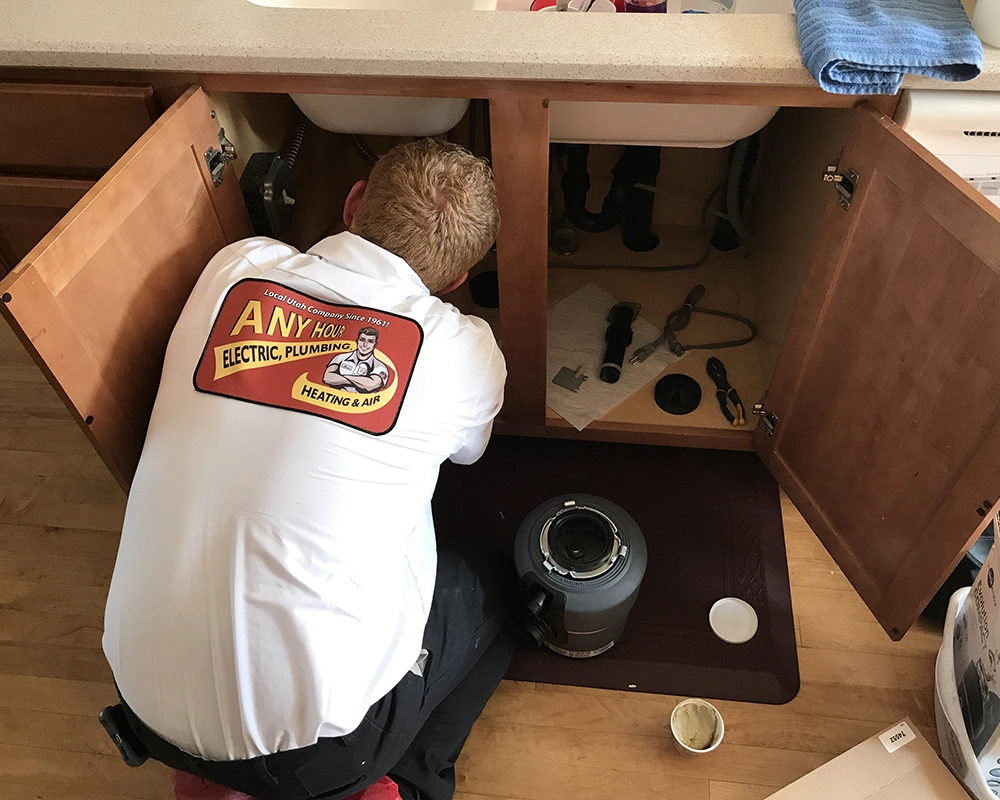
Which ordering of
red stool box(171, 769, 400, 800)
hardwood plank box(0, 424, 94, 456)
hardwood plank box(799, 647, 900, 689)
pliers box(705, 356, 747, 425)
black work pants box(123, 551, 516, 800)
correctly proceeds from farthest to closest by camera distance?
hardwood plank box(0, 424, 94, 456) → pliers box(705, 356, 747, 425) → hardwood plank box(799, 647, 900, 689) → red stool box(171, 769, 400, 800) → black work pants box(123, 551, 516, 800)

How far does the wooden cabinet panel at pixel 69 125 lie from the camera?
1.06m

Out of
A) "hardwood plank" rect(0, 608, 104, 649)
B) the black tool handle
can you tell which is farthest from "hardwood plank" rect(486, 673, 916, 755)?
"hardwood plank" rect(0, 608, 104, 649)

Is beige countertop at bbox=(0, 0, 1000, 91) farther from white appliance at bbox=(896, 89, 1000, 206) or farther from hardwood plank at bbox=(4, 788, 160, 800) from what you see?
hardwood plank at bbox=(4, 788, 160, 800)

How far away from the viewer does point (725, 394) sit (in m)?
1.50

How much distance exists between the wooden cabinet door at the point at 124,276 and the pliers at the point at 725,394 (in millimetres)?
940

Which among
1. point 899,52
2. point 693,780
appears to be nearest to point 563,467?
point 693,780

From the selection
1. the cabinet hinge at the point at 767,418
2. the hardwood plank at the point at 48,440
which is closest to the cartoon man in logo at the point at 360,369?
the cabinet hinge at the point at 767,418

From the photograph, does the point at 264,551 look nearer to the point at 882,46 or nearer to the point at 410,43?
the point at 410,43

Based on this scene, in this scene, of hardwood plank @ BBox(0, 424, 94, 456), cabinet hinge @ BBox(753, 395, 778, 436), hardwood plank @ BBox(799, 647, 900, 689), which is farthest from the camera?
hardwood plank @ BBox(0, 424, 94, 456)

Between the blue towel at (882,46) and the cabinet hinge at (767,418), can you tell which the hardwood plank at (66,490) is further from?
the blue towel at (882,46)

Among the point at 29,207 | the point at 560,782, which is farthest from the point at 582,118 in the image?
the point at 560,782

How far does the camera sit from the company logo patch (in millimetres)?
860

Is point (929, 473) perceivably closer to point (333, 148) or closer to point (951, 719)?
point (951, 719)

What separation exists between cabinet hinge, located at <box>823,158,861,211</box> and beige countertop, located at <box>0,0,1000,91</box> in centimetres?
12
